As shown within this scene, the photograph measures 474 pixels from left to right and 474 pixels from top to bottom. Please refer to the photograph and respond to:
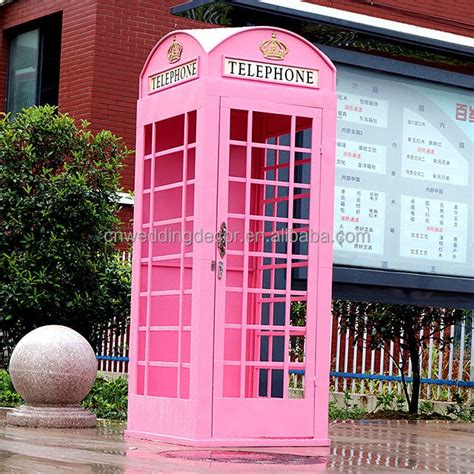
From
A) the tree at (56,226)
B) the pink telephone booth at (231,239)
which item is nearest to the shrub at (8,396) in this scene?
the tree at (56,226)

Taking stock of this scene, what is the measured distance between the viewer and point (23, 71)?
21.9 m

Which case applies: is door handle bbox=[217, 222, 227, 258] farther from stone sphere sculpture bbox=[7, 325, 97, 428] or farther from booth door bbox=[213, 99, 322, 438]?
stone sphere sculpture bbox=[7, 325, 97, 428]

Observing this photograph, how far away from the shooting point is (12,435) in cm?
902

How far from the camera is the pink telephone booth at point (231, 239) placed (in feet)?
27.2

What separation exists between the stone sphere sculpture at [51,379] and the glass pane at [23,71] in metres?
11.9

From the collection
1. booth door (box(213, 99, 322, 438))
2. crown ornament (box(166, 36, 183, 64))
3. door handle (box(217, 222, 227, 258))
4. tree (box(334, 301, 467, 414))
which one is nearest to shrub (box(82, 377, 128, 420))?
tree (box(334, 301, 467, 414))

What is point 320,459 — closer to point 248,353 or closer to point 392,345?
point 248,353

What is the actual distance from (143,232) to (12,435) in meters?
1.87

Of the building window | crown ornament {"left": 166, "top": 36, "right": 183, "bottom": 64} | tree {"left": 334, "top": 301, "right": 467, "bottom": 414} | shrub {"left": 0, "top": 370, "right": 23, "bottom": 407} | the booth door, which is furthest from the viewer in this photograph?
the building window

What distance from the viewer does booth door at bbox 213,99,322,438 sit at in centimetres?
834

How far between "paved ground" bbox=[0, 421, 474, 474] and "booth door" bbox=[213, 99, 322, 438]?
338 millimetres

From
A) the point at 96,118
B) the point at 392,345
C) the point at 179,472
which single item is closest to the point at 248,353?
the point at 179,472

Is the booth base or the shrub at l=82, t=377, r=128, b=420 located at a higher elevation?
the booth base

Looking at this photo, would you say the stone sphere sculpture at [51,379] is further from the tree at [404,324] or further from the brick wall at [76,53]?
the brick wall at [76,53]
